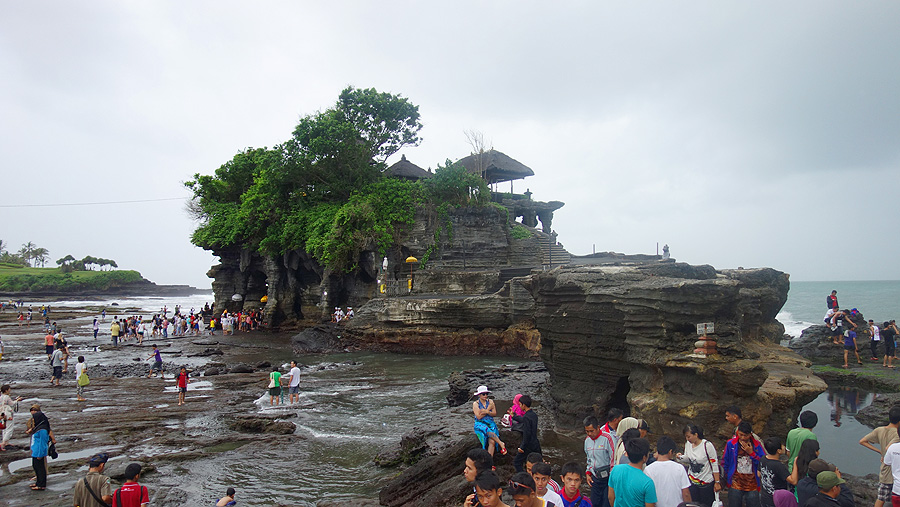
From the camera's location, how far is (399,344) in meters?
26.1

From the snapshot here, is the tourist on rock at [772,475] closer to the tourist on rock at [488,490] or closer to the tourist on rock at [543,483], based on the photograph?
the tourist on rock at [543,483]

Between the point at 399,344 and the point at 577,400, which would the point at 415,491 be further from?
the point at 399,344

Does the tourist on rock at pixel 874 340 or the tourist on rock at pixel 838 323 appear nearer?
the tourist on rock at pixel 874 340

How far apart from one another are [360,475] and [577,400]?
17.1 ft

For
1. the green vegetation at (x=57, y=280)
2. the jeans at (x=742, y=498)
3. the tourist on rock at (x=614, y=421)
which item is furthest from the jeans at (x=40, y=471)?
the green vegetation at (x=57, y=280)

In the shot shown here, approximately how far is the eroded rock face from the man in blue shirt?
4.84 metres

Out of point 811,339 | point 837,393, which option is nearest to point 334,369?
point 837,393

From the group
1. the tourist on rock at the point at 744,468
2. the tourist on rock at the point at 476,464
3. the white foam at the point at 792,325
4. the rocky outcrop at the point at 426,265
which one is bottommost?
the white foam at the point at 792,325

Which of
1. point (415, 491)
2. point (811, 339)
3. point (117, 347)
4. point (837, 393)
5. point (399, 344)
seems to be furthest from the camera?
point (117, 347)

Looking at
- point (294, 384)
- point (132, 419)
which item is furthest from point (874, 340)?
point (132, 419)

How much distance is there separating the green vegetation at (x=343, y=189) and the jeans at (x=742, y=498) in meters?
26.1

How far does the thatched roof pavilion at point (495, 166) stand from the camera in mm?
39562

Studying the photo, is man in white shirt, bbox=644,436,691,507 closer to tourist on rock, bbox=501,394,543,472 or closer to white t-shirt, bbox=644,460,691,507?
white t-shirt, bbox=644,460,691,507

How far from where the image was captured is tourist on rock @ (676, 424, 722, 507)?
216 inches
